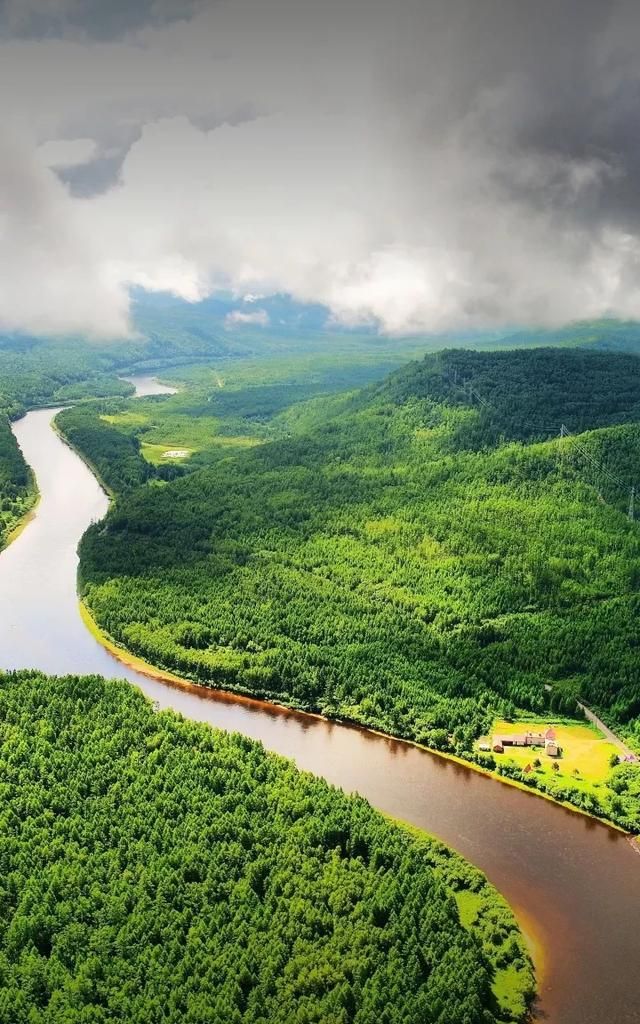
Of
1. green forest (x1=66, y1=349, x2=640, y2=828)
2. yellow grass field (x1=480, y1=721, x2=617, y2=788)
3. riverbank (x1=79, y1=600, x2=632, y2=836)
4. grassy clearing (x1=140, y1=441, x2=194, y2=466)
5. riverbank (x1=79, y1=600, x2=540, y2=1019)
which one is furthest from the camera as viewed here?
grassy clearing (x1=140, y1=441, x2=194, y2=466)

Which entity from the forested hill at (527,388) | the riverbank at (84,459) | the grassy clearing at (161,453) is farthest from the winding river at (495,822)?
the grassy clearing at (161,453)

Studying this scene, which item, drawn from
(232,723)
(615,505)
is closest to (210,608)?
(232,723)

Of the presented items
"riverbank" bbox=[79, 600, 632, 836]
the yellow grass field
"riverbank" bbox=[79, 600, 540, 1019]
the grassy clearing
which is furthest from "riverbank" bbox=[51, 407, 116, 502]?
"riverbank" bbox=[79, 600, 540, 1019]

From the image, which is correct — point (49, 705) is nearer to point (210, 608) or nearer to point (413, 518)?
point (210, 608)

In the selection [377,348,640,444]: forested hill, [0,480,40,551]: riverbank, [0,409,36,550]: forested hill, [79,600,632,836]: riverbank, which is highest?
[377,348,640,444]: forested hill

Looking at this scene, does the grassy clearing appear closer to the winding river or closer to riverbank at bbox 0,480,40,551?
riverbank at bbox 0,480,40,551

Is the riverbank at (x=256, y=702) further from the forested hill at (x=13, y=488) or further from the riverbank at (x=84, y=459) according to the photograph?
the riverbank at (x=84, y=459)

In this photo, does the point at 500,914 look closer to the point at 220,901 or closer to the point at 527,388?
the point at 220,901
